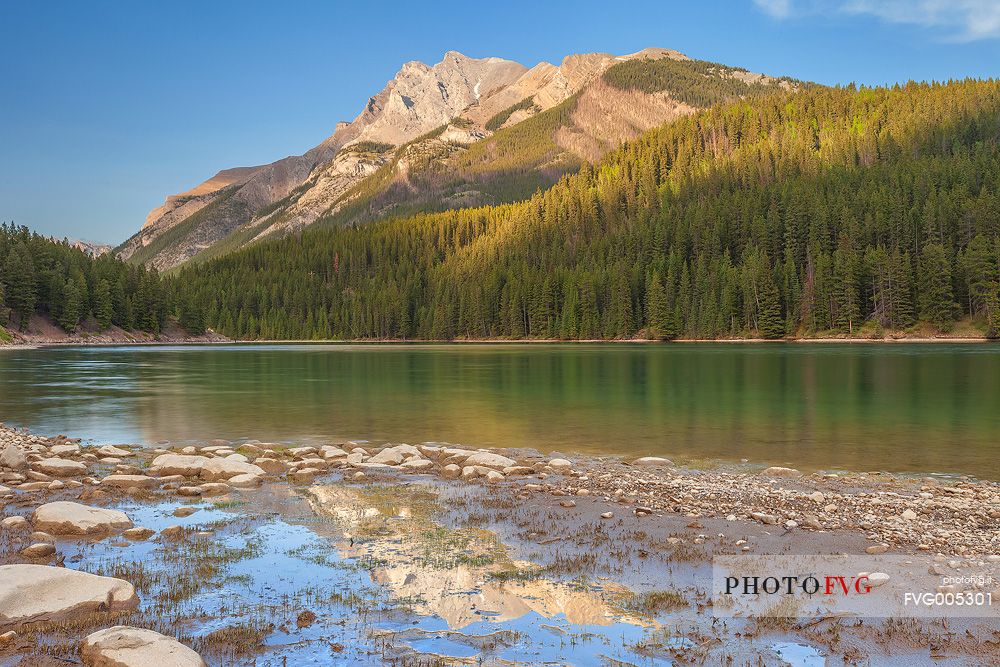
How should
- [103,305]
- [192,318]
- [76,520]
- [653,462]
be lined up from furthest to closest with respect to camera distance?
[192,318]
[103,305]
[653,462]
[76,520]

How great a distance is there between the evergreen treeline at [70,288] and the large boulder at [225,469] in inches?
5490

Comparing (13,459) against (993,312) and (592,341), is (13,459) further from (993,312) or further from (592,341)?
(592,341)

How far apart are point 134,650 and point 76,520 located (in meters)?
7.08

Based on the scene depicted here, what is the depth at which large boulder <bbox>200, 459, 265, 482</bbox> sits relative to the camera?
715 inches

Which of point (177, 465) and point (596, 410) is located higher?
point (177, 465)

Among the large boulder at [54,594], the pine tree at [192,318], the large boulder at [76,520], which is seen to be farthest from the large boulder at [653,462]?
the pine tree at [192,318]

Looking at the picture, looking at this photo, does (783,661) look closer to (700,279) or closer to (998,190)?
(700,279)

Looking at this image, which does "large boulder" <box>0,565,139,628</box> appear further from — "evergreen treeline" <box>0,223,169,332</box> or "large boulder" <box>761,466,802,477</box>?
"evergreen treeline" <box>0,223,169,332</box>

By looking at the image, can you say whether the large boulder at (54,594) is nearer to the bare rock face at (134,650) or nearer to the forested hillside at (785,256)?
the bare rock face at (134,650)

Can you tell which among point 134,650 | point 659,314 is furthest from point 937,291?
point 134,650

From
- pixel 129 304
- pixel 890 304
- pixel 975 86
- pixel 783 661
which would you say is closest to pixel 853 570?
pixel 783 661

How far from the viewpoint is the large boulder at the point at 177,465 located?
61.6 ft

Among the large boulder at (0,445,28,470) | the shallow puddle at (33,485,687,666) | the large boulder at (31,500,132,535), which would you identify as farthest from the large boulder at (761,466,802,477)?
the large boulder at (0,445,28,470)

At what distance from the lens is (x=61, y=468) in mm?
18609
